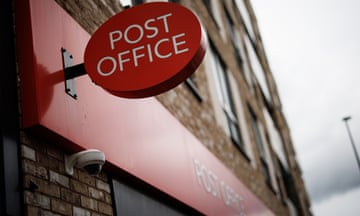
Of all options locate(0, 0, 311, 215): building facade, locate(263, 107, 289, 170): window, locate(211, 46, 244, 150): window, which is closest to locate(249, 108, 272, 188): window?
locate(211, 46, 244, 150): window

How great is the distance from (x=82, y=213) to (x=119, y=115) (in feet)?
3.22

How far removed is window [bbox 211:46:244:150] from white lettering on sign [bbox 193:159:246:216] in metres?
1.65

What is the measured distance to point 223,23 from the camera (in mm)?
11406

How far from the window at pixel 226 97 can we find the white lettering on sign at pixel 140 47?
5320 millimetres

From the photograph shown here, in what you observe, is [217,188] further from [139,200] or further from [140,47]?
[140,47]

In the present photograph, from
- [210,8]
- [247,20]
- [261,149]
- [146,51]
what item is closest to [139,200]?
[146,51]

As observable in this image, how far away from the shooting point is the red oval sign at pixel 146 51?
3279mm

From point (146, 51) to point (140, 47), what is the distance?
0.05 metres

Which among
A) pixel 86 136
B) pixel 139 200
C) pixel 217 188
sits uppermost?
pixel 217 188

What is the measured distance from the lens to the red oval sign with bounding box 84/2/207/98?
3279 mm

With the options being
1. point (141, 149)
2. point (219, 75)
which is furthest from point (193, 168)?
point (219, 75)

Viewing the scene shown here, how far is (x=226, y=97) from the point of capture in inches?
382

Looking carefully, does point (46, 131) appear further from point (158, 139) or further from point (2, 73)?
point (158, 139)

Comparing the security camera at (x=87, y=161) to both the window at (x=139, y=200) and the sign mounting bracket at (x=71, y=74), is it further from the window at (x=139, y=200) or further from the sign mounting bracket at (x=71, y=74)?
the window at (x=139, y=200)
